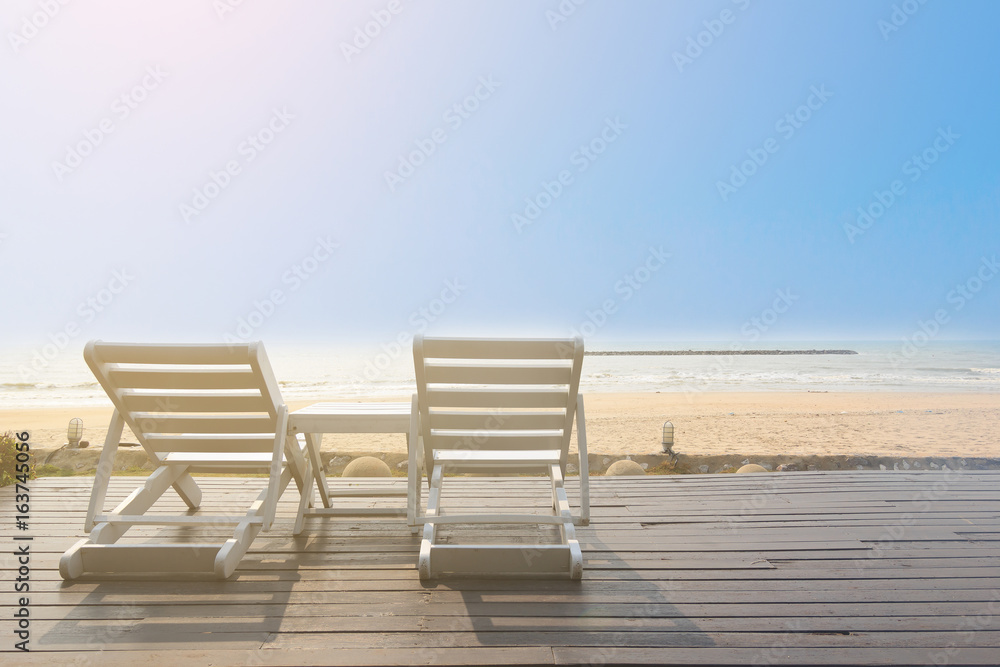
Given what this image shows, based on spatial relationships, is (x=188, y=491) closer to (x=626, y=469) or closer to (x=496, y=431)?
(x=496, y=431)

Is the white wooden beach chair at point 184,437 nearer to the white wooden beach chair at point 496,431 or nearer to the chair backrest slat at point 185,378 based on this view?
the chair backrest slat at point 185,378

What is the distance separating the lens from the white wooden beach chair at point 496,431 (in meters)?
2.39

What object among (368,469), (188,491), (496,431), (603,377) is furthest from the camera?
(603,377)

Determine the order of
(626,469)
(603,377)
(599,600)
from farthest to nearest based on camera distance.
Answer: (603,377)
(626,469)
(599,600)

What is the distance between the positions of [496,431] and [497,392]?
0.87 ft

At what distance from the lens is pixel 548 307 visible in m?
73.9

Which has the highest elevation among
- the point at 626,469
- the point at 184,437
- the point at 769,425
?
the point at 184,437

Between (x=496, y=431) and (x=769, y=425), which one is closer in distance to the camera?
(x=496, y=431)

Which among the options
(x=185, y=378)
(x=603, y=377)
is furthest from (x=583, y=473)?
(x=603, y=377)

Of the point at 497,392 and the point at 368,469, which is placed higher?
the point at 497,392

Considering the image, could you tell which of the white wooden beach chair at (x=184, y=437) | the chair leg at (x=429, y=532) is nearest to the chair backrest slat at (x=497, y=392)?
the chair leg at (x=429, y=532)

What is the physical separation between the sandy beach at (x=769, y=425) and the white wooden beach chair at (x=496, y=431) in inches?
184

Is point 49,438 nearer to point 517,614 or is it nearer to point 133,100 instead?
point 133,100

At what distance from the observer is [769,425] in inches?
485
